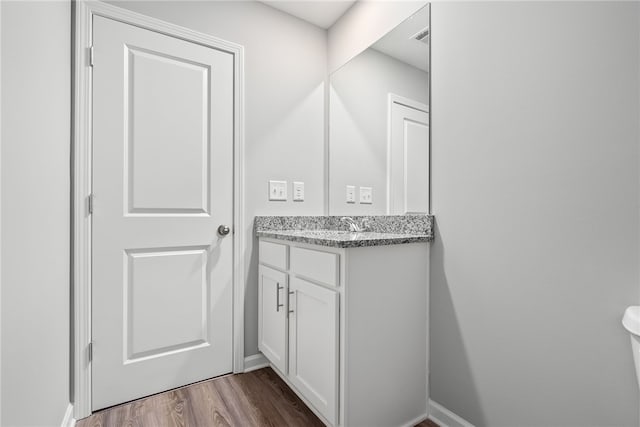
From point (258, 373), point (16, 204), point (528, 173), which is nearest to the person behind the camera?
point (16, 204)

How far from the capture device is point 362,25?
6.41 feet

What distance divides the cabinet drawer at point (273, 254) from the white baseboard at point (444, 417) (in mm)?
954

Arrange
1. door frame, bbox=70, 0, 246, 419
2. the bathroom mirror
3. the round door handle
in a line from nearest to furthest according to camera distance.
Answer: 1. door frame, bbox=70, 0, 246, 419
2. the bathroom mirror
3. the round door handle

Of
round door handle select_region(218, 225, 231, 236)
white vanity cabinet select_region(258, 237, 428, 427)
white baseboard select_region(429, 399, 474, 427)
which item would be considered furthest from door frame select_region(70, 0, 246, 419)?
white baseboard select_region(429, 399, 474, 427)

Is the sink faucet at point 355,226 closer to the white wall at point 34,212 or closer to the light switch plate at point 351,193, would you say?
the light switch plate at point 351,193

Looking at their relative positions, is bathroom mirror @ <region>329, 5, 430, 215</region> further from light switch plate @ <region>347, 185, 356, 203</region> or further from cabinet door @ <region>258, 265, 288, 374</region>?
cabinet door @ <region>258, 265, 288, 374</region>

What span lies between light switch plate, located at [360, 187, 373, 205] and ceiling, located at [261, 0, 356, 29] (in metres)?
1.18

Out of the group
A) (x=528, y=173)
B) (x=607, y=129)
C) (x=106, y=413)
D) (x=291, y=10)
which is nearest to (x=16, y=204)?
(x=106, y=413)

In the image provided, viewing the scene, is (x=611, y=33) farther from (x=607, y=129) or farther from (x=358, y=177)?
(x=358, y=177)

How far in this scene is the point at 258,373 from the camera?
1896 millimetres

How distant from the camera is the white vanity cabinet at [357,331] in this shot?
1.24 metres

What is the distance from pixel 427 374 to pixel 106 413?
1.53m

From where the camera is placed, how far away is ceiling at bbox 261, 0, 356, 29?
2.01 meters

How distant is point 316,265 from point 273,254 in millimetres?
455
